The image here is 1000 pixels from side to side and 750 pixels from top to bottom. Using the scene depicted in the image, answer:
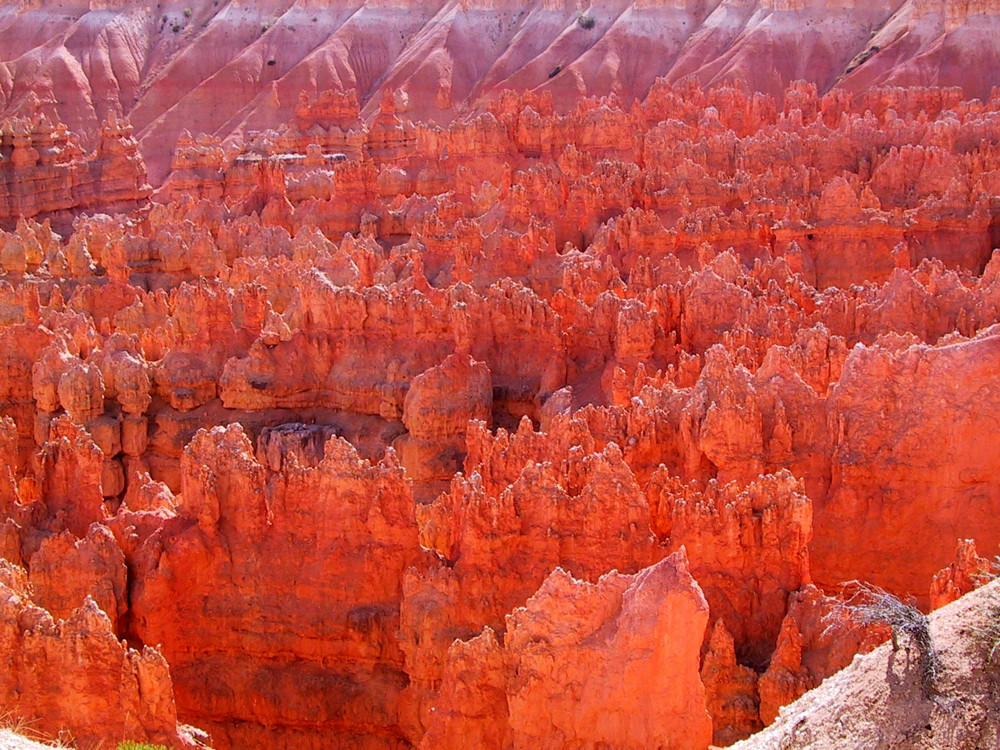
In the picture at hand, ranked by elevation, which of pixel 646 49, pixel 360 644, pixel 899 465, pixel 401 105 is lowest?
pixel 360 644

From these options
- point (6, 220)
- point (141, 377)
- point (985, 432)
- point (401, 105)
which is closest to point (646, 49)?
point (401, 105)

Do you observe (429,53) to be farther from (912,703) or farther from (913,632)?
(912,703)

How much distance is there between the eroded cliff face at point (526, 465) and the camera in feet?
36.0

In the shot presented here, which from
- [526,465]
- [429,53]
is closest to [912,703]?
[526,465]

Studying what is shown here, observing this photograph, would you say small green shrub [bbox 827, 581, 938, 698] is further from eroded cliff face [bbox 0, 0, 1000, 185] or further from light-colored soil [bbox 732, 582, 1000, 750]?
eroded cliff face [bbox 0, 0, 1000, 185]

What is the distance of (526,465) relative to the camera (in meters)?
13.4

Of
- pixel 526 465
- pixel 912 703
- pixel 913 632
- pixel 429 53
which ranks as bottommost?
pixel 912 703

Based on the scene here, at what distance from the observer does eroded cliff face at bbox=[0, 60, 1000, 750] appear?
10969 millimetres

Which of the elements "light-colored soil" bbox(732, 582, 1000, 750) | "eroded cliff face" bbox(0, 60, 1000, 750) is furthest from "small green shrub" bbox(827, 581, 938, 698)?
"eroded cliff face" bbox(0, 60, 1000, 750)

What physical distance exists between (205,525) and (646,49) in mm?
62082

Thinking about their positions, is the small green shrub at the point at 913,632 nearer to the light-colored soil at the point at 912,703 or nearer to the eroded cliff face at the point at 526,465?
the light-colored soil at the point at 912,703

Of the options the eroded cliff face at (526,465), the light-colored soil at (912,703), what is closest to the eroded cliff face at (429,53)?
the eroded cliff face at (526,465)

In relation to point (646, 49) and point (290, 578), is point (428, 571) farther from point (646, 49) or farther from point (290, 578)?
point (646, 49)

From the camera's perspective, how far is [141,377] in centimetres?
2331
